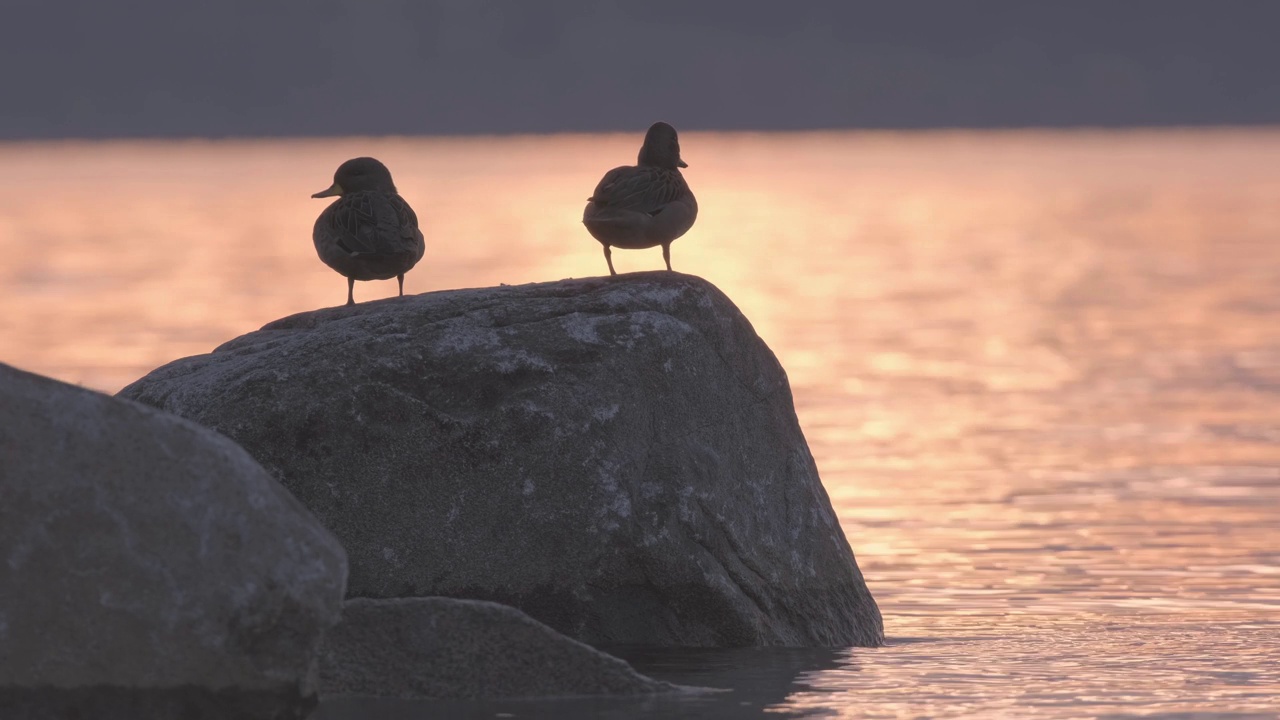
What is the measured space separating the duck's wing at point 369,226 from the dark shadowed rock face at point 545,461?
0.88 metres

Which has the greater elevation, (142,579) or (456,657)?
(142,579)

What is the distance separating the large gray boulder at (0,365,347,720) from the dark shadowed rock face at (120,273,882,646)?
2.23 meters

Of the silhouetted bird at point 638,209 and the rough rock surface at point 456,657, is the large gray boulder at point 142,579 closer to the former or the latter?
the rough rock surface at point 456,657

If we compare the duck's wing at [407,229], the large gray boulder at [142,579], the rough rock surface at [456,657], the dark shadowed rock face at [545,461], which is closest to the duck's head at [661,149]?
the duck's wing at [407,229]

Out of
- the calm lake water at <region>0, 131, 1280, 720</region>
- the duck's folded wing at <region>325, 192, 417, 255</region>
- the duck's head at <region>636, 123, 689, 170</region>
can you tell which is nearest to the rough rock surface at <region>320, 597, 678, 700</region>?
the calm lake water at <region>0, 131, 1280, 720</region>

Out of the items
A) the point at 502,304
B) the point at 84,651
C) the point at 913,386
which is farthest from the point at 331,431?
the point at 913,386

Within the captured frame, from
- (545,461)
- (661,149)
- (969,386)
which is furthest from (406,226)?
(969,386)

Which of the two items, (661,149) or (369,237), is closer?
(369,237)

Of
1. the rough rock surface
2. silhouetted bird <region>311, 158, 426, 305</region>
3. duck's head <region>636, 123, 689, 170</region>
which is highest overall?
duck's head <region>636, 123, 689, 170</region>

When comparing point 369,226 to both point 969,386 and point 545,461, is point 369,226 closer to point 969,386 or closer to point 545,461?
point 545,461

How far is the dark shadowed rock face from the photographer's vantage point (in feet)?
33.8

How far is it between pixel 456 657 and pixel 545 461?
150 centimetres

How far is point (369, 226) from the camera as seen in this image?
12.0 meters

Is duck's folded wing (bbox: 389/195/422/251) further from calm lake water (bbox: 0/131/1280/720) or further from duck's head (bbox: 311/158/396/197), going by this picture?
calm lake water (bbox: 0/131/1280/720)
